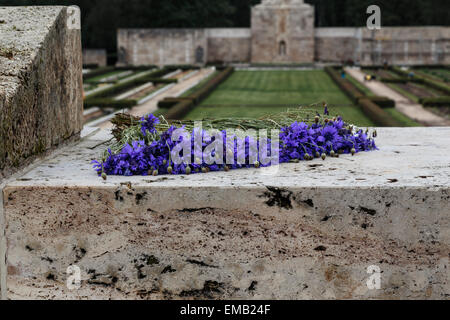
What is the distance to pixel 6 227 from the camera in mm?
2775

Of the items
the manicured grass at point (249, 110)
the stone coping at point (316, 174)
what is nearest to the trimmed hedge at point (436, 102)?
the manicured grass at point (249, 110)

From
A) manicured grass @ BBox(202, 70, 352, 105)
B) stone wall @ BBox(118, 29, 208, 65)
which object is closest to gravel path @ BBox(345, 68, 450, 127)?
manicured grass @ BBox(202, 70, 352, 105)

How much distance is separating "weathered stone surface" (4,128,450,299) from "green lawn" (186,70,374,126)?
308 inches

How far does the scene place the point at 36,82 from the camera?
318cm

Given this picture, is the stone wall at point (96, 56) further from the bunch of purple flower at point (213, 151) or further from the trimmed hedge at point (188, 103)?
the bunch of purple flower at point (213, 151)

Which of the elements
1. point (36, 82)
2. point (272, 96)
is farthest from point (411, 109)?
point (36, 82)

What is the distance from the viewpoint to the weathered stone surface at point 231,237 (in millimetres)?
2674

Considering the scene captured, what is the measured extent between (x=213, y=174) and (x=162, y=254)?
483 millimetres

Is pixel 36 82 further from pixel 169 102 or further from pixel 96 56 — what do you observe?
pixel 96 56

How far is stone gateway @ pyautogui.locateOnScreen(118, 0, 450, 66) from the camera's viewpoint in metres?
36.8

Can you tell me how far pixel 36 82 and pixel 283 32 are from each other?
35809 millimetres

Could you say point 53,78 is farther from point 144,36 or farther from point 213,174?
point 144,36

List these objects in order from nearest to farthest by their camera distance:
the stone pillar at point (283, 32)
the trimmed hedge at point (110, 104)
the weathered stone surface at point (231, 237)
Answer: the weathered stone surface at point (231, 237) → the trimmed hedge at point (110, 104) → the stone pillar at point (283, 32)
